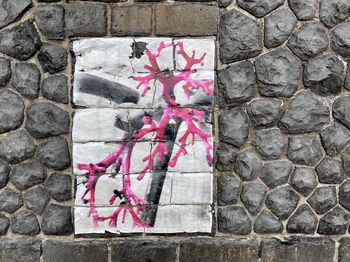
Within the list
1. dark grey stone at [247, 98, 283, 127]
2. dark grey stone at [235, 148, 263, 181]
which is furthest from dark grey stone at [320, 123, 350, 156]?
dark grey stone at [235, 148, 263, 181]

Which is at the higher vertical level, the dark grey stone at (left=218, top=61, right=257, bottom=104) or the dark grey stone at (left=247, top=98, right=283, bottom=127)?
the dark grey stone at (left=218, top=61, right=257, bottom=104)

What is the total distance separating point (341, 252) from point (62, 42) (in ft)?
8.05

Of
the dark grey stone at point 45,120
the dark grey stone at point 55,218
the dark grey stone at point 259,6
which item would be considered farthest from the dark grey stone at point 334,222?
the dark grey stone at point 45,120

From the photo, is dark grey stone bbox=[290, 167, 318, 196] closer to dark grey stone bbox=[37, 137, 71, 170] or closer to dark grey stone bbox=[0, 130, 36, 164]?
dark grey stone bbox=[37, 137, 71, 170]

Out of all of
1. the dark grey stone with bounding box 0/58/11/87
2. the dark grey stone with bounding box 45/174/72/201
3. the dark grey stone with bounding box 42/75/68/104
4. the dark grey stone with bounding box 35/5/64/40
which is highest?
the dark grey stone with bounding box 35/5/64/40

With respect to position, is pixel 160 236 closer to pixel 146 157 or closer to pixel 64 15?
pixel 146 157

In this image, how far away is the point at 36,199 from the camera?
324 cm

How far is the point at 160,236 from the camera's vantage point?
10.9ft

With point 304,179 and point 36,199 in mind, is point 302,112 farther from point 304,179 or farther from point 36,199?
point 36,199

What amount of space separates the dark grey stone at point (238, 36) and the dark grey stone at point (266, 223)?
3.72ft

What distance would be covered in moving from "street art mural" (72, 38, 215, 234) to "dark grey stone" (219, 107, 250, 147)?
12cm

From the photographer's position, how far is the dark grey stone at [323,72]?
10.6ft

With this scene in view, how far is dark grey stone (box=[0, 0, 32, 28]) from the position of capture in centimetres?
306

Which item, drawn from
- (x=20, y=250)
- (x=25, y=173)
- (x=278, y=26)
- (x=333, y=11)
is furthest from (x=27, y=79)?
(x=333, y=11)
